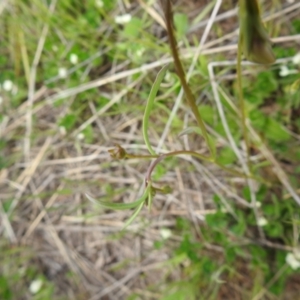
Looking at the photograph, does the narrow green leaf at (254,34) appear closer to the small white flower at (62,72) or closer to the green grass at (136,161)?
the green grass at (136,161)

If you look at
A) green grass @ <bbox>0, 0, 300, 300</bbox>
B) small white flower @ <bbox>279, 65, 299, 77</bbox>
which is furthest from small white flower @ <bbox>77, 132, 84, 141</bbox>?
small white flower @ <bbox>279, 65, 299, 77</bbox>

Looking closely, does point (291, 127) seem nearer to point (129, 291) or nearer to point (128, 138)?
point (128, 138)

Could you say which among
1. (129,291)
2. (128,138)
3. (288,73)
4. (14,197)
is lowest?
(129,291)

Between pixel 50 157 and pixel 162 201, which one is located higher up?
pixel 50 157

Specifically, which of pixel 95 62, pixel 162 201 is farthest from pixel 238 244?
pixel 95 62

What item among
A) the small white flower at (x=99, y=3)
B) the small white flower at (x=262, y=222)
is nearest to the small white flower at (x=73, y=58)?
the small white flower at (x=99, y=3)

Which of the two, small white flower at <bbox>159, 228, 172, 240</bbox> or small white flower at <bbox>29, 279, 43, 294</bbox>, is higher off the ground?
small white flower at <bbox>159, 228, 172, 240</bbox>

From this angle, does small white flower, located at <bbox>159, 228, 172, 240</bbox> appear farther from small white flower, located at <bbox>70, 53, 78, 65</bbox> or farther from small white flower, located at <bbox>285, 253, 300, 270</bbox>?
small white flower, located at <bbox>70, 53, 78, 65</bbox>

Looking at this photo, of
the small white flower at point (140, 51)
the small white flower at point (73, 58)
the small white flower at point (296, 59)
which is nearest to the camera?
the small white flower at point (296, 59)
